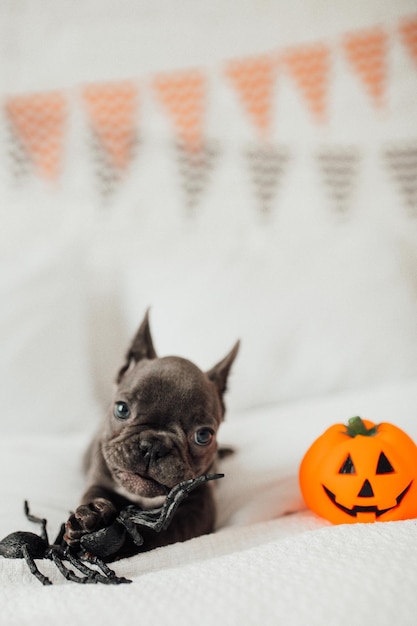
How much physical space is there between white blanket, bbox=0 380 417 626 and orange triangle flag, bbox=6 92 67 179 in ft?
3.31

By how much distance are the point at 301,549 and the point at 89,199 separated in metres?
1.36

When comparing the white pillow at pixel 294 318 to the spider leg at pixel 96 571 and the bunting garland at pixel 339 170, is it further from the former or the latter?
the spider leg at pixel 96 571

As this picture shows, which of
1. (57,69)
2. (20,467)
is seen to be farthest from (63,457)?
(57,69)

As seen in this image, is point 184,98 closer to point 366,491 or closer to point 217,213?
point 217,213

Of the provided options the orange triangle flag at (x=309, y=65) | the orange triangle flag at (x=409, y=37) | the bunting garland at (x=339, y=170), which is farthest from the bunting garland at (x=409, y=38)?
the bunting garland at (x=339, y=170)

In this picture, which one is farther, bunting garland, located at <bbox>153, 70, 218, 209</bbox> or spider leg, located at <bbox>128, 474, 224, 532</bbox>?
bunting garland, located at <bbox>153, 70, 218, 209</bbox>

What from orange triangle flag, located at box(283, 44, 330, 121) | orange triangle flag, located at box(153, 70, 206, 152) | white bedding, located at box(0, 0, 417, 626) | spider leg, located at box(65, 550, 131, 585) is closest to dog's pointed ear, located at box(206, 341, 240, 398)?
white bedding, located at box(0, 0, 417, 626)

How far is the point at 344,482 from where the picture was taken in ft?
3.37

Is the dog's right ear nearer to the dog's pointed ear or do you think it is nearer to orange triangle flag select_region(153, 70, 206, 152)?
the dog's pointed ear

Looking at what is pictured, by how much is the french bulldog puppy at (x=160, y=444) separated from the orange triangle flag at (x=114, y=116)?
0.88m

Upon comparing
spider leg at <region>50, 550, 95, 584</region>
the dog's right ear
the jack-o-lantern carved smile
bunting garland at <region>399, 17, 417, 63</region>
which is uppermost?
bunting garland at <region>399, 17, 417, 63</region>

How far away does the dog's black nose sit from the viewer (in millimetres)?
1060

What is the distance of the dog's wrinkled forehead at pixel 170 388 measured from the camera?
1.17 m

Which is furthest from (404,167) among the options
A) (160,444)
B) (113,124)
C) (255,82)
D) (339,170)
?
(160,444)
